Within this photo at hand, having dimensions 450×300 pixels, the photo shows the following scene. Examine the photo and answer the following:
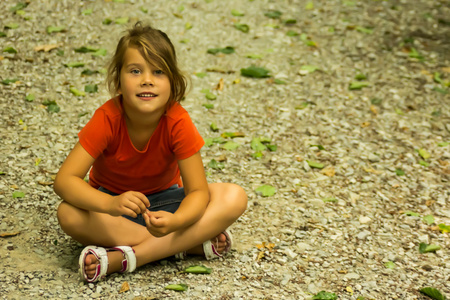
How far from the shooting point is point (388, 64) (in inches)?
239

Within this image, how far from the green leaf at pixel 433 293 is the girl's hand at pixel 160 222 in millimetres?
1417

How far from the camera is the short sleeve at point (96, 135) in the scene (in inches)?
109

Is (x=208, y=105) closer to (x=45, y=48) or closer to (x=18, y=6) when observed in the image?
(x=45, y=48)

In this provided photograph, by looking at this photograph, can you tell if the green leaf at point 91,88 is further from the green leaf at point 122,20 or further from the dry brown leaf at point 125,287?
the dry brown leaf at point 125,287

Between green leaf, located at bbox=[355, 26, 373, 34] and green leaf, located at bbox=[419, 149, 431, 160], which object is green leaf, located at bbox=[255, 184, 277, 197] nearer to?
green leaf, located at bbox=[419, 149, 431, 160]

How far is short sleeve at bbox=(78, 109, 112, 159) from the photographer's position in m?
2.77

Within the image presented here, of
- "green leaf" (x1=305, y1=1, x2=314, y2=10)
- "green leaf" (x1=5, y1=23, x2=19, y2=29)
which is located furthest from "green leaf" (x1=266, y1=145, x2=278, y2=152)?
"green leaf" (x1=305, y1=1, x2=314, y2=10)

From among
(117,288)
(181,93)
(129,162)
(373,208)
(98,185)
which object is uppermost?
(181,93)

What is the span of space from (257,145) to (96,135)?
6.54ft

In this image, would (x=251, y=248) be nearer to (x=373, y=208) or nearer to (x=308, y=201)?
(x=308, y=201)

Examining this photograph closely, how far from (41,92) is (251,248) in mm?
2629

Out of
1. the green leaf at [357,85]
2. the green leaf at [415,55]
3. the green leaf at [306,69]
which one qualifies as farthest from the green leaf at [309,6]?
the green leaf at [357,85]

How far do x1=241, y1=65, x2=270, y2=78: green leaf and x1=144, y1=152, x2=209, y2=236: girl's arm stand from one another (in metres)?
2.79

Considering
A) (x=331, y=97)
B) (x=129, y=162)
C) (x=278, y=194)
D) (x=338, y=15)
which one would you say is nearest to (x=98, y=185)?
(x=129, y=162)
